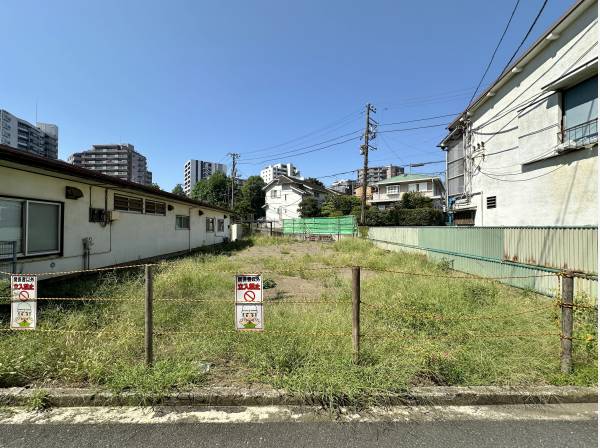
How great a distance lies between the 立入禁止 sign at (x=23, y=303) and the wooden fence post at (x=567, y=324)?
17.5 ft

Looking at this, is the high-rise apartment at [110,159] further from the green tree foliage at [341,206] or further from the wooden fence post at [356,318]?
the wooden fence post at [356,318]

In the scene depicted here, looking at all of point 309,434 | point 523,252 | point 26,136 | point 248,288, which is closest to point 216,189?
point 26,136

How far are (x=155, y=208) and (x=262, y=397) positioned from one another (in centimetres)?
987

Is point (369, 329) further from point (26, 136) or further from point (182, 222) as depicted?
point (26, 136)

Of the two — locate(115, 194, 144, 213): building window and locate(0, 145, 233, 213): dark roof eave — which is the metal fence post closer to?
locate(0, 145, 233, 213): dark roof eave

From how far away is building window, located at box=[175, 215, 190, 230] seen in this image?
1276cm

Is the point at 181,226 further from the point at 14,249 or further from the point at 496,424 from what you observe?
the point at 496,424

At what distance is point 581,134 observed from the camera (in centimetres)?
806

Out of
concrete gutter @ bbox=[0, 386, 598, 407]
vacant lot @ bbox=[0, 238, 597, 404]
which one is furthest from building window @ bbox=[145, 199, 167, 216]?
concrete gutter @ bbox=[0, 386, 598, 407]

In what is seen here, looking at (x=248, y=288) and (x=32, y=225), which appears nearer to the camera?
(x=248, y=288)

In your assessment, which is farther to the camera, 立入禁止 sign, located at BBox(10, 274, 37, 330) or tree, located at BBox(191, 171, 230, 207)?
tree, located at BBox(191, 171, 230, 207)

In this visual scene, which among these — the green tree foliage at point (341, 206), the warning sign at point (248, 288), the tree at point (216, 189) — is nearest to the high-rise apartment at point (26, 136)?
the tree at point (216, 189)

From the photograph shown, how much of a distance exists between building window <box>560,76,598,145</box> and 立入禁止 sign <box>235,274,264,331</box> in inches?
386

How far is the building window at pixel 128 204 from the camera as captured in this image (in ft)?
27.8
